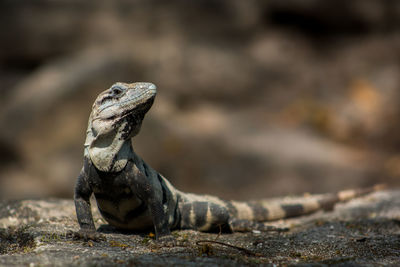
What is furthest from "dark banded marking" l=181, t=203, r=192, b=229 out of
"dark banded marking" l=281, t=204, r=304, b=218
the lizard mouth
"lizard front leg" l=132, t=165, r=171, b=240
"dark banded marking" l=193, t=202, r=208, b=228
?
"dark banded marking" l=281, t=204, r=304, b=218

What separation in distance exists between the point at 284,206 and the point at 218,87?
921cm

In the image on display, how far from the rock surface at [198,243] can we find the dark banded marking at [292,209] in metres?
0.10

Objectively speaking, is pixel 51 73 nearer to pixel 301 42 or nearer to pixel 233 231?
pixel 301 42

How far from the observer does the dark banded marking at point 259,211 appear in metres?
6.91

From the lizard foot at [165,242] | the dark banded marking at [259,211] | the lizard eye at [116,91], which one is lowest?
the dark banded marking at [259,211]

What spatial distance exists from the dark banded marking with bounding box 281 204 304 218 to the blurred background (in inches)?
276

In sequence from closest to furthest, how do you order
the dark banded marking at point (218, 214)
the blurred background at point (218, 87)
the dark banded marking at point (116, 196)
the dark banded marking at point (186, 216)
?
the dark banded marking at point (116, 196) < the dark banded marking at point (186, 216) < the dark banded marking at point (218, 214) < the blurred background at point (218, 87)

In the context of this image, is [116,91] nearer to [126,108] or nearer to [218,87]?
[126,108]

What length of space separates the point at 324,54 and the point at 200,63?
4770 millimetres

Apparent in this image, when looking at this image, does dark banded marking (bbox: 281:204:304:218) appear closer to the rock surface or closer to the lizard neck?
the rock surface

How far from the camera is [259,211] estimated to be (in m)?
6.96

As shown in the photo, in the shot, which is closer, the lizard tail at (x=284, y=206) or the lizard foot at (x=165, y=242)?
the lizard foot at (x=165, y=242)

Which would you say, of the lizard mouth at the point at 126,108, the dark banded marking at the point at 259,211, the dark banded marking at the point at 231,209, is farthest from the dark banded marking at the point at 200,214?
the lizard mouth at the point at 126,108

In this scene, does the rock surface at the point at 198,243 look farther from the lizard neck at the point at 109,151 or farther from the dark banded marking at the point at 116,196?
the lizard neck at the point at 109,151
